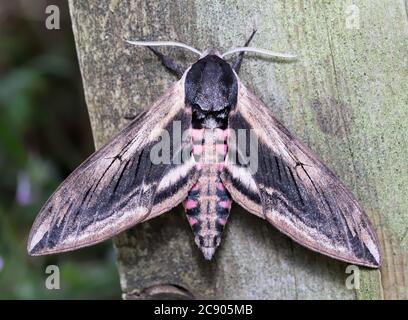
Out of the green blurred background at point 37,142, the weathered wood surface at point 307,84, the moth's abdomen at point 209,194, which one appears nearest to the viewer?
the weathered wood surface at point 307,84

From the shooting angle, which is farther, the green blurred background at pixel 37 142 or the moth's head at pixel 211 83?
the green blurred background at pixel 37 142

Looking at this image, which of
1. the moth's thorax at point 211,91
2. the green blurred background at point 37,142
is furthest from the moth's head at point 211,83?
the green blurred background at point 37,142

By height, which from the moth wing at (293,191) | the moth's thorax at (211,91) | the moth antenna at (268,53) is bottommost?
the moth wing at (293,191)

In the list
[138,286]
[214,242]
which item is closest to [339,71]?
[214,242]

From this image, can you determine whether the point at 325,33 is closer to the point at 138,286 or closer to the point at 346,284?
the point at 346,284

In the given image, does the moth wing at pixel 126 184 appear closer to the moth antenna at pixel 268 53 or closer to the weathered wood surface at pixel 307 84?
the weathered wood surface at pixel 307 84

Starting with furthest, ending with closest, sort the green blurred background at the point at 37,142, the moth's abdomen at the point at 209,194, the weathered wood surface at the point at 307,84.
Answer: the green blurred background at the point at 37,142 → the moth's abdomen at the point at 209,194 → the weathered wood surface at the point at 307,84

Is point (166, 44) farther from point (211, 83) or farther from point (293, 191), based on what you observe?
point (293, 191)

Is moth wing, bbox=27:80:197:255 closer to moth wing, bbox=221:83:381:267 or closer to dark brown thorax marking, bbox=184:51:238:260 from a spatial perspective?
dark brown thorax marking, bbox=184:51:238:260
